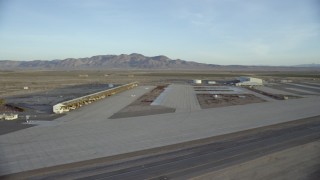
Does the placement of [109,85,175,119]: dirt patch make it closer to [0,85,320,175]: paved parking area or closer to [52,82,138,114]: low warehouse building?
[0,85,320,175]: paved parking area

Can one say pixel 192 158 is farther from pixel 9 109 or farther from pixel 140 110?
pixel 9 109

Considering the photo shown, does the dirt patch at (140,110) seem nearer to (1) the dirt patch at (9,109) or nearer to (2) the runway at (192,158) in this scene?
(1) the dirt patch at (9,109)

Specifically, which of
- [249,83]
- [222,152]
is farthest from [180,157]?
[249,83]

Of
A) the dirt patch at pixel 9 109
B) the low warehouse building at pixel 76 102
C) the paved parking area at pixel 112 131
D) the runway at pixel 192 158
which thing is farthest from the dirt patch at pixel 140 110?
the runway at pixel 192 158

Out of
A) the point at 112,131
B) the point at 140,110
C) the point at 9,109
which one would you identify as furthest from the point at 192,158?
the point at 9,109

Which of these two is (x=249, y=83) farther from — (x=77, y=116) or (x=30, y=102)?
(x=77, y=116)

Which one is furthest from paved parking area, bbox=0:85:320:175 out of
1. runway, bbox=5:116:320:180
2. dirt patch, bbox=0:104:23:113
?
dirt patch, bbox=0:104:23:113

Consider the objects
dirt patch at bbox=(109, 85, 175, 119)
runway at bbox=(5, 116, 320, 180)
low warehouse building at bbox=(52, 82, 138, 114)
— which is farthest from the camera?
low warehouse building at bbox=(52, 82, 138, 114)
